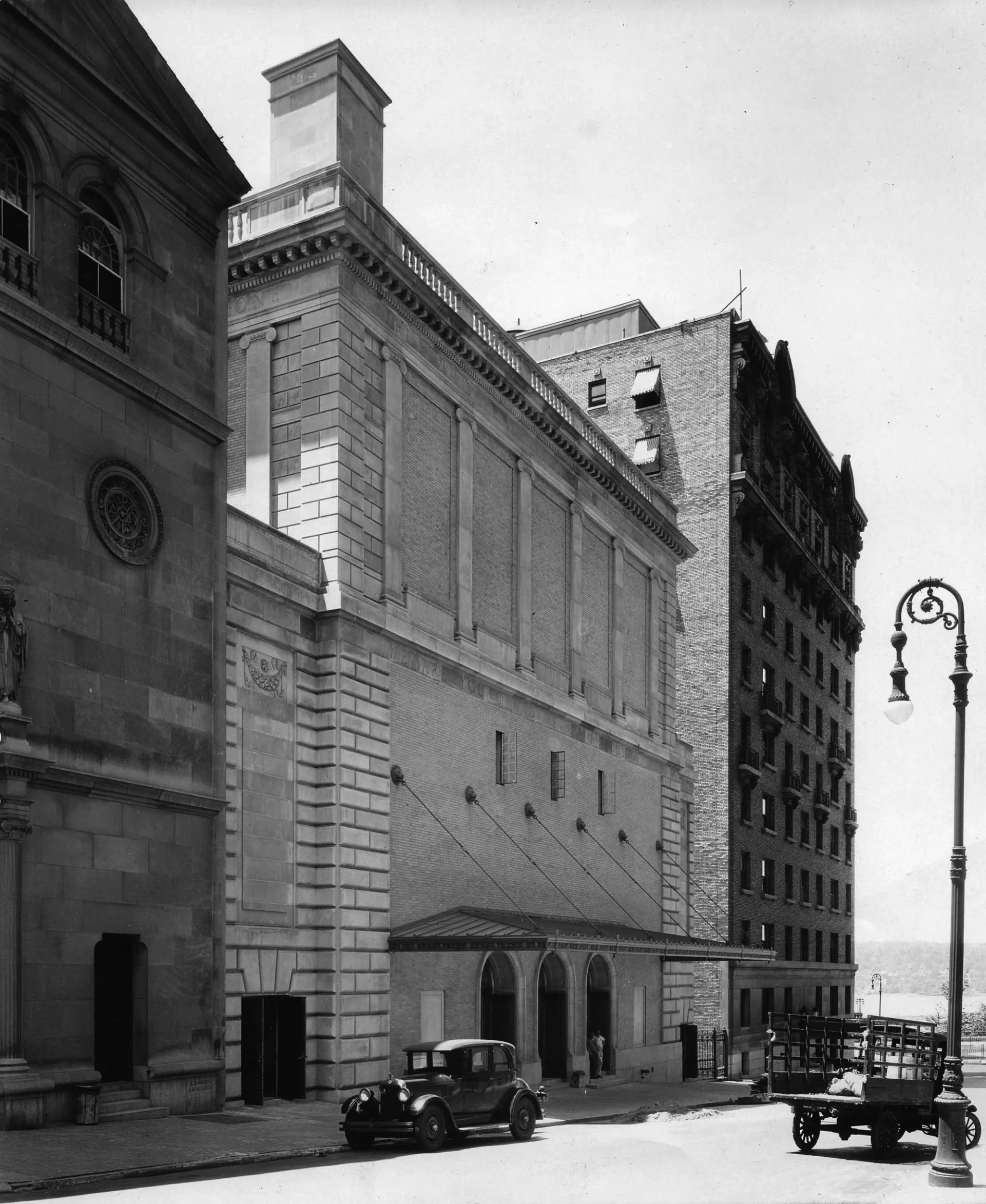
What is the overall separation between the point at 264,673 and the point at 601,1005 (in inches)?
699

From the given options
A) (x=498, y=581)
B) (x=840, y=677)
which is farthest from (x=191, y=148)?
(x=840, y=677)

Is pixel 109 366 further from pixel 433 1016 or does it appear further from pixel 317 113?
pixel 433 1016

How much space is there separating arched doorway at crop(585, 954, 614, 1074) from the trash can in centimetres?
2028

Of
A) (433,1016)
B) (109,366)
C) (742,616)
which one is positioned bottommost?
(433,1016)

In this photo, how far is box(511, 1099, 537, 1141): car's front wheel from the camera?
23.2 metres

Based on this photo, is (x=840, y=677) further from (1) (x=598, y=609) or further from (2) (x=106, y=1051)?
(2) (x=106, y=1051)

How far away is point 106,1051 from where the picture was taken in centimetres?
2289

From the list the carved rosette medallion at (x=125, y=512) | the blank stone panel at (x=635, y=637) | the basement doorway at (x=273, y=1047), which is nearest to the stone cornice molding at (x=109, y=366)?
the carved rosette medallion at (x=125, y=512)

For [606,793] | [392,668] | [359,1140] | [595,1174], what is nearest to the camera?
[595,1174]

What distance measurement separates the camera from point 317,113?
3328cm

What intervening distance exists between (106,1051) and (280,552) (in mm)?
10050

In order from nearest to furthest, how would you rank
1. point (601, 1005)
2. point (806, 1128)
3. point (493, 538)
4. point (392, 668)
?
point (806, 1128), point (392, 668), point (493, 538), point (601, 1005)

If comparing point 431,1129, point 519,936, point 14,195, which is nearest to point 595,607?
point 519,936

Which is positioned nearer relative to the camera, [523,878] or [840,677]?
[523,878]
